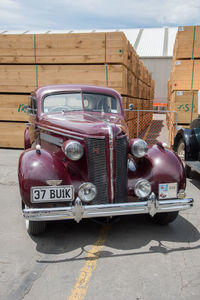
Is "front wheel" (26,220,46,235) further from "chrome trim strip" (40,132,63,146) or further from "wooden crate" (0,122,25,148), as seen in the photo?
"wooden crate" (0,122,25,148)

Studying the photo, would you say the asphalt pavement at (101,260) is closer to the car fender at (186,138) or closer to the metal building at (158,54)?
the car fender at (186,138)

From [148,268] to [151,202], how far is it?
0.63 m

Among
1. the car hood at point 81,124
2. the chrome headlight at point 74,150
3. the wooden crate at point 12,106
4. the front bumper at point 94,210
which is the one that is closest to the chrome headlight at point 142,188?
the front bumper at point 94,210

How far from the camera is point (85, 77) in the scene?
24.8 ft

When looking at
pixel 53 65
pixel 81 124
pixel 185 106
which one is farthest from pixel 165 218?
pixel 53 65

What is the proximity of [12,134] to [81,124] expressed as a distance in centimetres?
549

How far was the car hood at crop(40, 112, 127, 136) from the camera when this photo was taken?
10.5 feet

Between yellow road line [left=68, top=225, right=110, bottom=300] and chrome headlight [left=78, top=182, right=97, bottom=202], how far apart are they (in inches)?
20.7

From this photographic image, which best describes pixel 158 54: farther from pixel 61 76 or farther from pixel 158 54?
pixel 61 76

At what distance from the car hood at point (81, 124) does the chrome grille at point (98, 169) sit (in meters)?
0.13

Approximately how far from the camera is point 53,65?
304 inches

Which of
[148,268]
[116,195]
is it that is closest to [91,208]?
[116,195]

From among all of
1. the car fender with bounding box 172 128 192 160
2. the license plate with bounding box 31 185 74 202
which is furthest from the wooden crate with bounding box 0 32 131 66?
the license plate with bounding box 31 185 74 202

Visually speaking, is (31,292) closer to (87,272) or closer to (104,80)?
(87,272)
